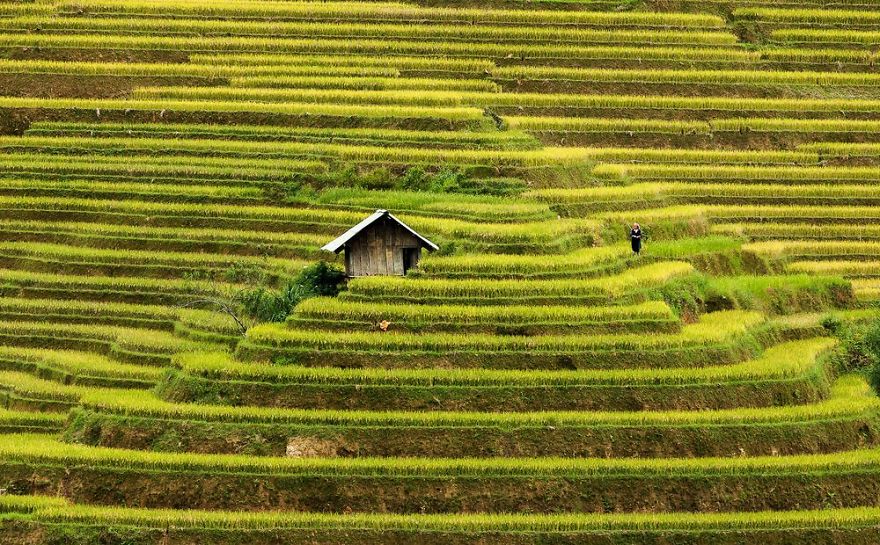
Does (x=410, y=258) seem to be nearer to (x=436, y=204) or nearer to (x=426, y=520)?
(x=436, y=204)

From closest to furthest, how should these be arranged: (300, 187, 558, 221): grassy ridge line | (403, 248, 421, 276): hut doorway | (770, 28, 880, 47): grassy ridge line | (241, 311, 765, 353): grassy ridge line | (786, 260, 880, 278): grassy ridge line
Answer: (241, 311, 765, 353): grassy ridge line, (403, 248, 421, 276): hut doorway, (300, 187, 558, 221): grassy ridge line, (786, 260, 880, 278): grassy ridge line, (770, 28, 880, 47): grassy ridge line

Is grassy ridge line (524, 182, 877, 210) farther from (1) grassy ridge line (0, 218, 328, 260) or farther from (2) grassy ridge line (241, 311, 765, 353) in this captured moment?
(2) grassy ridge line (241, 311, 765, 353)

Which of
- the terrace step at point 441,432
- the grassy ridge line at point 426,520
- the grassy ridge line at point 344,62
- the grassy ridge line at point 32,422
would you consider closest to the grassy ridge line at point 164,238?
the grassy ridge line at point 32,422

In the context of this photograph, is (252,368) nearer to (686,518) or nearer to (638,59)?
(686,518)

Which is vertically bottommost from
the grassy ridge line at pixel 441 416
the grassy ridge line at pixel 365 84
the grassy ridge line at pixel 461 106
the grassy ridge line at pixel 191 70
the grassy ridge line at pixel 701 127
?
the grassy ridge line at pixel 441 416

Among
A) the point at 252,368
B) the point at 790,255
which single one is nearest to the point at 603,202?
the point at 790,255

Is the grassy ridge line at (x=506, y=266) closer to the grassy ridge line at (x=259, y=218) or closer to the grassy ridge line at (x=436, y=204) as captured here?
the grassy ridge line at (x=259, y=218)

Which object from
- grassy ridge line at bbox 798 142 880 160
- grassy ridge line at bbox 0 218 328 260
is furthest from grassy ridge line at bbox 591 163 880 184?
grassy ridge line at bbox 0 218 328 260
